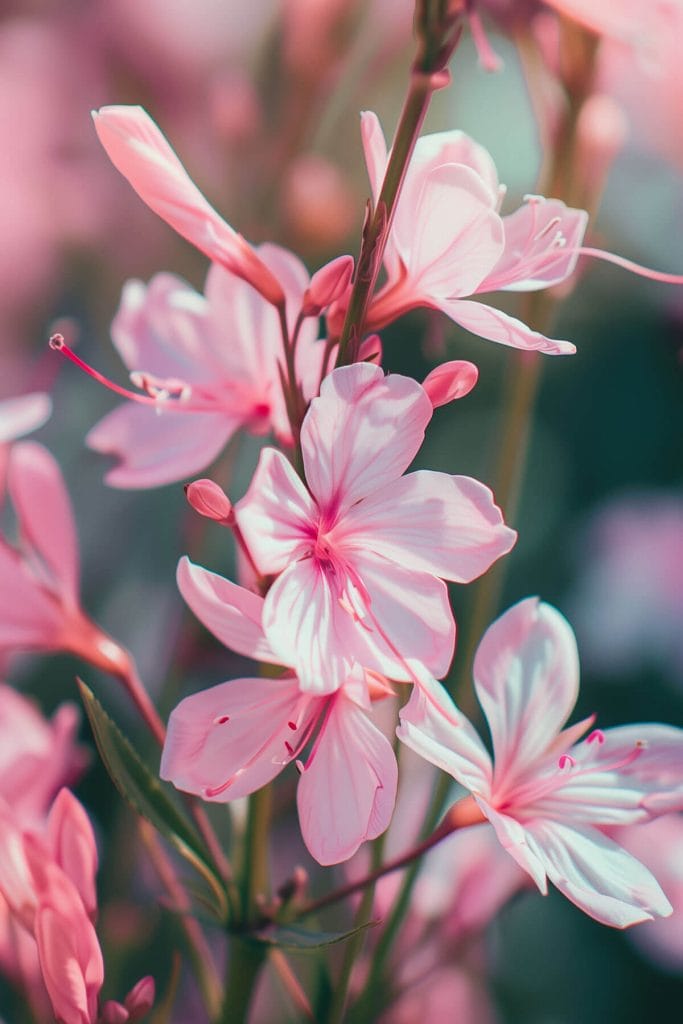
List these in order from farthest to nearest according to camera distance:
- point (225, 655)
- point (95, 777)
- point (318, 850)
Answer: point (95, 777), point (225, 655), point (318, 850)

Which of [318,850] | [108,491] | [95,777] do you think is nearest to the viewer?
[318,850]

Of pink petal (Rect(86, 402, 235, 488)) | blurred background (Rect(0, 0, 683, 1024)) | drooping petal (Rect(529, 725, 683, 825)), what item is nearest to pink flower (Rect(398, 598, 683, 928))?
drooping petal (Rect(529, 725, 683, 825))

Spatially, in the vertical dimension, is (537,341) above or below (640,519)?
above

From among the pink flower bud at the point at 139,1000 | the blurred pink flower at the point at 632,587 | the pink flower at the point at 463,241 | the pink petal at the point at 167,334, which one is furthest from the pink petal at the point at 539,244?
the blurred pink flower at the point at 632,587

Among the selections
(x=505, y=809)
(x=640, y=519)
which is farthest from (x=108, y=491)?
(x=505, y=809)

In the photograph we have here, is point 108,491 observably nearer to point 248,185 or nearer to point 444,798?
point 248,185

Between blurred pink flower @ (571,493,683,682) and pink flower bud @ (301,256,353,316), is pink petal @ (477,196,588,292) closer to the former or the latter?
pink flower bud @ (301,256,353,316)

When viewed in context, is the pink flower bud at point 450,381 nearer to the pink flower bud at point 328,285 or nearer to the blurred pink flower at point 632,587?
the pink flower bud at point 328,285

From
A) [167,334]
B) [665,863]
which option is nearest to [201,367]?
[167,334]
